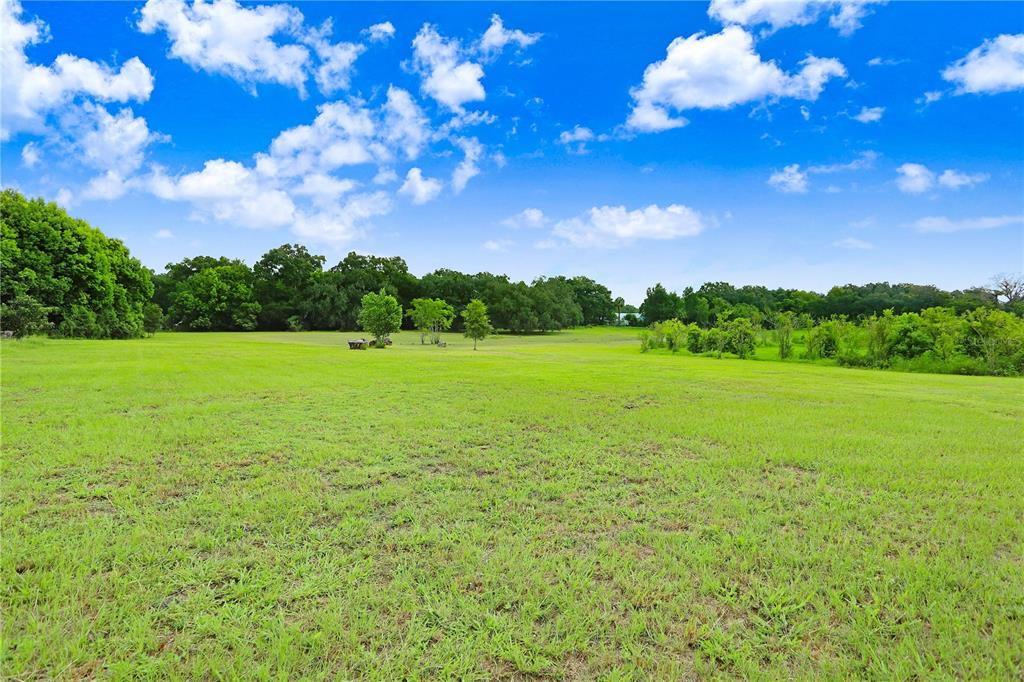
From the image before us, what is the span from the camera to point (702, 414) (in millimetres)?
7973

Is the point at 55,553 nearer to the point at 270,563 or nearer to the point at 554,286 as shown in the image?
the point at 270,563

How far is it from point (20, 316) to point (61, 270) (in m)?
8.14

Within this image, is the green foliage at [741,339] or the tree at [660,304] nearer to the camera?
the green foliage at [741,339]

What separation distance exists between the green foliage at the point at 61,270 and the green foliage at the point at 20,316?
0.62 meters

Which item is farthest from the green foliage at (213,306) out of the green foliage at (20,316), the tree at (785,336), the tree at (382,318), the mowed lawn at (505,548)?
the tree at (785,336)

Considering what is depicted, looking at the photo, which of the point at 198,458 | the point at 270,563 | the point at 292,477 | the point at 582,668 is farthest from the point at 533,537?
the point at 198,458

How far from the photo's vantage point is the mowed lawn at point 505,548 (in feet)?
7.75

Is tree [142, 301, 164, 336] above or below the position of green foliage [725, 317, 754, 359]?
above

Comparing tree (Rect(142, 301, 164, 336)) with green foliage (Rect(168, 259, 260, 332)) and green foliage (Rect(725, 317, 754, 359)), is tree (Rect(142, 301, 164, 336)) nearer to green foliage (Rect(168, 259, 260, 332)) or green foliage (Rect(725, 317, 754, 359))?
green foliage (Rect(168, 259, 260, 332))

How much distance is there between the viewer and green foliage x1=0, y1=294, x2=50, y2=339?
2052 centimetres

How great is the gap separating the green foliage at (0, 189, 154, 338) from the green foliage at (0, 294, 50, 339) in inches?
24.3

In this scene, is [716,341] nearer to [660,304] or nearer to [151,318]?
[660,304]

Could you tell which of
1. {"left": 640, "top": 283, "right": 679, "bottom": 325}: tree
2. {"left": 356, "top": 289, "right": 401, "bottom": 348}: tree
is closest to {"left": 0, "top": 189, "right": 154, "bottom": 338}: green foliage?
{"left": 356, "top": 289, "right": 401, "bottom": 348}: tree

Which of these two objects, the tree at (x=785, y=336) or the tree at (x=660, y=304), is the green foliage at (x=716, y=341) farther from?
the tree at (x=660, y=304)
